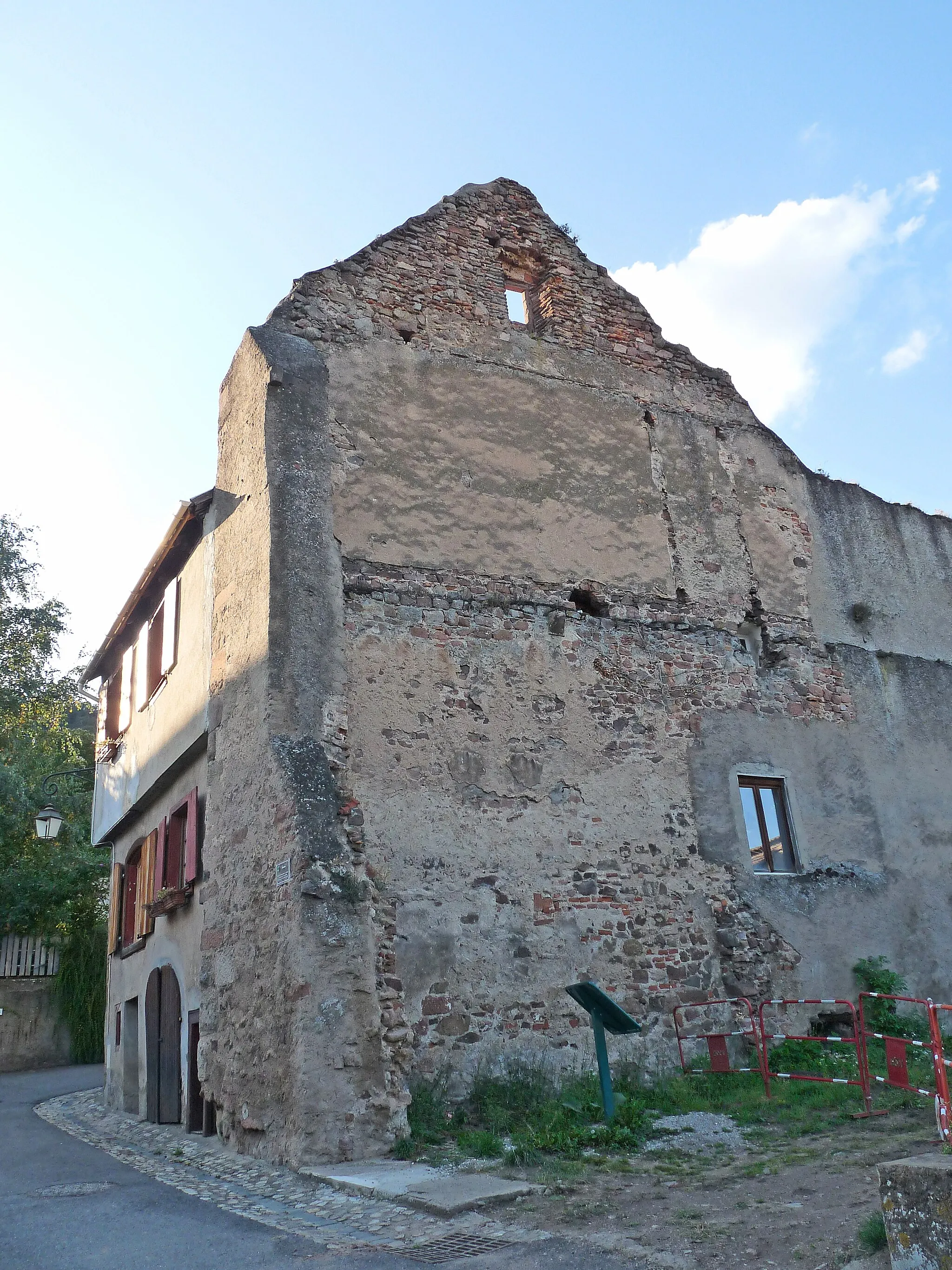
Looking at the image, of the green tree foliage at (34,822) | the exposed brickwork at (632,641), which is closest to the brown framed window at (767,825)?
the exposed brickwork at (632,641)

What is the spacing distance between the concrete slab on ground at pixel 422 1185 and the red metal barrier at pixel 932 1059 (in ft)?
7.72

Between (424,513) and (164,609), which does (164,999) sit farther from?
(424,513)

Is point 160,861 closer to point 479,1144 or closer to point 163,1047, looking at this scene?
point 163,1047

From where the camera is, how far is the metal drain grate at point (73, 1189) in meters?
7.02

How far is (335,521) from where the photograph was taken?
10.2 metres

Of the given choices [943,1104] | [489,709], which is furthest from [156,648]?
[943,1104]

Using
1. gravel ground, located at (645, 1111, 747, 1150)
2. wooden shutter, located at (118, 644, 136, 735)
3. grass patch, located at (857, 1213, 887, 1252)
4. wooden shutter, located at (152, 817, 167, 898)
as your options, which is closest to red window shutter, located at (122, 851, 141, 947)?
wooden shutter, located at (152, 817, 167, 898)

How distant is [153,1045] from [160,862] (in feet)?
6.70

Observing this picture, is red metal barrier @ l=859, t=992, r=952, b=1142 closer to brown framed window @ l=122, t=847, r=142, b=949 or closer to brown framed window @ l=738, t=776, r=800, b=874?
brown framed window @ l=738, t=776, r=800, b=874

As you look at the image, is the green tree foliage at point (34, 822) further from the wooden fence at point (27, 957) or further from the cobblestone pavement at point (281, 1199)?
the cobblestone pavement at point (281, 1199)

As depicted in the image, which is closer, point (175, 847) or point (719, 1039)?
point (719, 1039)

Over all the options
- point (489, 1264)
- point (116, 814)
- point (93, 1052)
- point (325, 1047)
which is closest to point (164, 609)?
point (116, 814)

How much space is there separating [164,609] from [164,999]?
184 inches

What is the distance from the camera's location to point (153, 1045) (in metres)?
11.6
